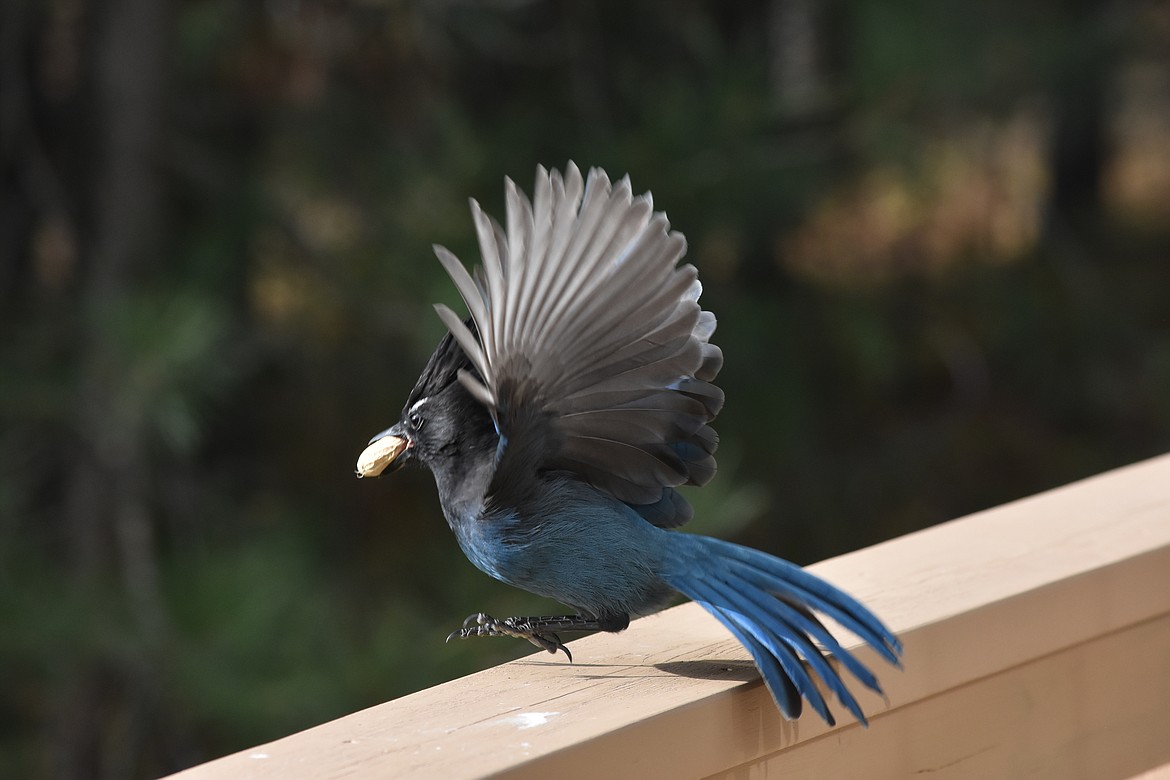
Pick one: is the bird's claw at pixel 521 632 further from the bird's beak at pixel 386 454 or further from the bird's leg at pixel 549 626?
the bird's beak at pixel 386 454

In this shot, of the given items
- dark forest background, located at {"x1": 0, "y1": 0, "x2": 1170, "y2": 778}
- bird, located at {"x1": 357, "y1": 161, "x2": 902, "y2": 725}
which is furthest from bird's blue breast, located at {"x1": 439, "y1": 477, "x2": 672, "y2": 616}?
dark forest background, located at {"x1": 0, "y1": 0, "x2": 1170, "y2": 778}

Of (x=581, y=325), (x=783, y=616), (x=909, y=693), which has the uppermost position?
(x=581, y=325)

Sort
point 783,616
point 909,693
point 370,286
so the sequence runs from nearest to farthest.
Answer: point 783,616
point 909,693
point 370,286

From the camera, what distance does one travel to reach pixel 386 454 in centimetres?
105

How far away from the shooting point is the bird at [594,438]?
0.88 m

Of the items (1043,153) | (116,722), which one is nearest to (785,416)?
(116,722)

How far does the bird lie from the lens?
88cm

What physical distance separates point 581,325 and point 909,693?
38 cm

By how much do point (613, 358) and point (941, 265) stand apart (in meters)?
2.86

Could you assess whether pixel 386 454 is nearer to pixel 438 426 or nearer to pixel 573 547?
pixel 438 426

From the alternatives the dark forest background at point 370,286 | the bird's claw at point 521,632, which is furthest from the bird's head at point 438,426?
the dark forest background at point 370,286

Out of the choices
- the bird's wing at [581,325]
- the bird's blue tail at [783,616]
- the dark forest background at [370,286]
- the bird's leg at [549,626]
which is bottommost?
the dark forest background at [370,286]

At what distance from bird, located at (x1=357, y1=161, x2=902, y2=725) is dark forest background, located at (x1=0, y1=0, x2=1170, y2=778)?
1.25 m

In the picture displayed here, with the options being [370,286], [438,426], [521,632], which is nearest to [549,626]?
[521,632]
